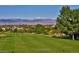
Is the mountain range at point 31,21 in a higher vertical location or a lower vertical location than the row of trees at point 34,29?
higher

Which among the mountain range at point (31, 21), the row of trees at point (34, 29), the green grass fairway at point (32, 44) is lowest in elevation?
the green grass fairway at point (32, 44)

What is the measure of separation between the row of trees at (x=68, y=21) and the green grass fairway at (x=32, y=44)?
11 centimetres

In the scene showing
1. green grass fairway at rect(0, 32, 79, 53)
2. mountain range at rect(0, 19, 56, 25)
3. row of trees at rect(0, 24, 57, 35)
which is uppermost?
mountain range at rect(0, 19, 56, 25)

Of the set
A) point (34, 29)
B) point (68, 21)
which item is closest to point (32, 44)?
point (34, 29)

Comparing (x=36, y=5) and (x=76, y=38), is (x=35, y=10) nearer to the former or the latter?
(x=36, y=5)

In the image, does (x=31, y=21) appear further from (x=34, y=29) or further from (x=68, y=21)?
(x=68, y=21)

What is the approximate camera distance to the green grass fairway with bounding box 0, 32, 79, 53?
7.73 feet

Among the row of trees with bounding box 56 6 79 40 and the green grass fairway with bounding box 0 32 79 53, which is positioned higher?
the row of trees with bounding box 56 6 79 40

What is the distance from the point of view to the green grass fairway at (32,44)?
7.73ft

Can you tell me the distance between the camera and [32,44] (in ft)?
7.77

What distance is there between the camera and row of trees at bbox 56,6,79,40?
7.83 ft

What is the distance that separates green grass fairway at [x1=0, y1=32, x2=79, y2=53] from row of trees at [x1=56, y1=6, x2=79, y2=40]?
0.37 ft

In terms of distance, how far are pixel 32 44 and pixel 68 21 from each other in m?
0.44
